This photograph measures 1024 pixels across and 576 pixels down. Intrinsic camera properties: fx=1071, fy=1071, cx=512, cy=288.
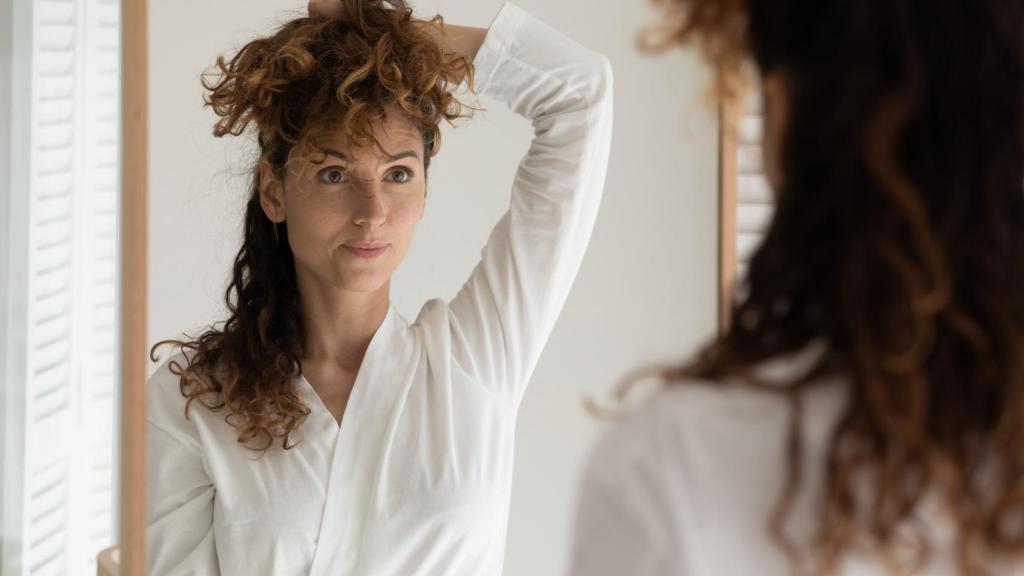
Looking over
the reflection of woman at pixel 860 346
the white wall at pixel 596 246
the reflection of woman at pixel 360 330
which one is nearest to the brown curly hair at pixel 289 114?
the reflection of woman at pixel 360 330

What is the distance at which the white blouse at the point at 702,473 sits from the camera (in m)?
0.45

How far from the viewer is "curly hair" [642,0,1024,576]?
0.43 metres

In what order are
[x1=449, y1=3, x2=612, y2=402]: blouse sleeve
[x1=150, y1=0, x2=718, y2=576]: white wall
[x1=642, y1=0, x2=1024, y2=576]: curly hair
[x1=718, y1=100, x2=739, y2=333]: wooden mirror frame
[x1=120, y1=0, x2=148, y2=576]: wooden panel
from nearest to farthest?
[x1=642, y1=0, x2=1024, y2=576]: curly hair → [x1=120, y1=0, x2=148, y2=576]: wooden panel → [x1=449, y1=3, x2=612, y2=402]: blouse sleeve → [x1=150, y1=0, x2=718, y2=576]: white wall → [x1=718, y1=100, x2=739, y2=333]: wooden mirror frame

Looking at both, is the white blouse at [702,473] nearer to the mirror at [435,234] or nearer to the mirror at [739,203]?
the mirror at [435,234]

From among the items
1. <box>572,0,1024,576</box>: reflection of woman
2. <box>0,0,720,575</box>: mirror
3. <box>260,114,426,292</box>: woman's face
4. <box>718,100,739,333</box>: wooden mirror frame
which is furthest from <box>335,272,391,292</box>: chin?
<box>718,100,739,333</box>: wooden mirror frame

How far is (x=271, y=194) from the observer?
109 cm

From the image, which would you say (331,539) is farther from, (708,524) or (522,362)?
(708,524)

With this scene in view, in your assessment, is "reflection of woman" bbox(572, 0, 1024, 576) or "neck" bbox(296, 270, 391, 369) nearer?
"reflection of woman" bbox(572, 0, 1024, 576)

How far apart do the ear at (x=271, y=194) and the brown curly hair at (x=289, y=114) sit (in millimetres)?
12

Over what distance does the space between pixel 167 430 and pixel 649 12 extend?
106 centimetres

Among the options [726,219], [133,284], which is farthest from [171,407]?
[726,219]

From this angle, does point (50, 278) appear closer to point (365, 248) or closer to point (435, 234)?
point (365, 248)

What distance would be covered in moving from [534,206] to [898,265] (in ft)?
2.32

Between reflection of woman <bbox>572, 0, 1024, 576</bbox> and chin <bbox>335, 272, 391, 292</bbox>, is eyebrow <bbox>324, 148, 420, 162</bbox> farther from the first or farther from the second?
reflection of woman <bbox>572, 0, 1024, 576</bbox>
